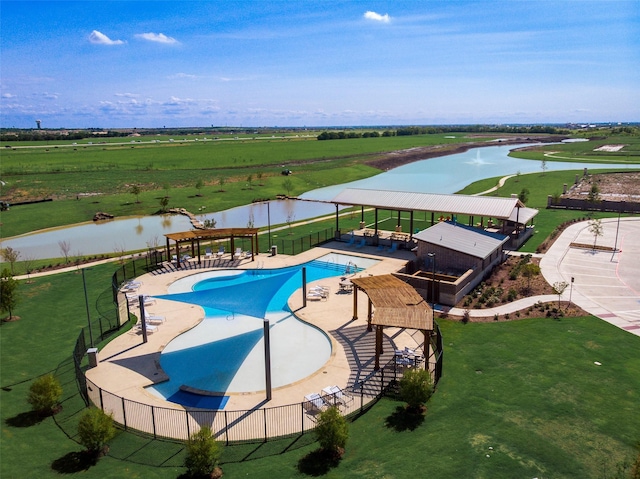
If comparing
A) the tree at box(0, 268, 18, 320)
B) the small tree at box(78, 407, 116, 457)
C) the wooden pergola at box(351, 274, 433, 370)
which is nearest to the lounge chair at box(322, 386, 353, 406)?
the wooden pergola at box(351, 274, 433, 370)

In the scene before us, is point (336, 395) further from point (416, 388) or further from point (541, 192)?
point (541, 192)

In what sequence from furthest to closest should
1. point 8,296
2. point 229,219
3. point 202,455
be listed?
point 229,219, point 8,296, point 202,455

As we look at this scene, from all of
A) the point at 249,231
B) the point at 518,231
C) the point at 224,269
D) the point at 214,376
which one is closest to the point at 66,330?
the point at 214,376

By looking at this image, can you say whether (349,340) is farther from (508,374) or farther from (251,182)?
(251,182)

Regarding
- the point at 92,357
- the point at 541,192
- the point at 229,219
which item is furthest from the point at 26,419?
the point at 541,192

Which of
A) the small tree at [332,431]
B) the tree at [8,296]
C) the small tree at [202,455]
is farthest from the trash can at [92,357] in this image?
the small tree at [332,431]
